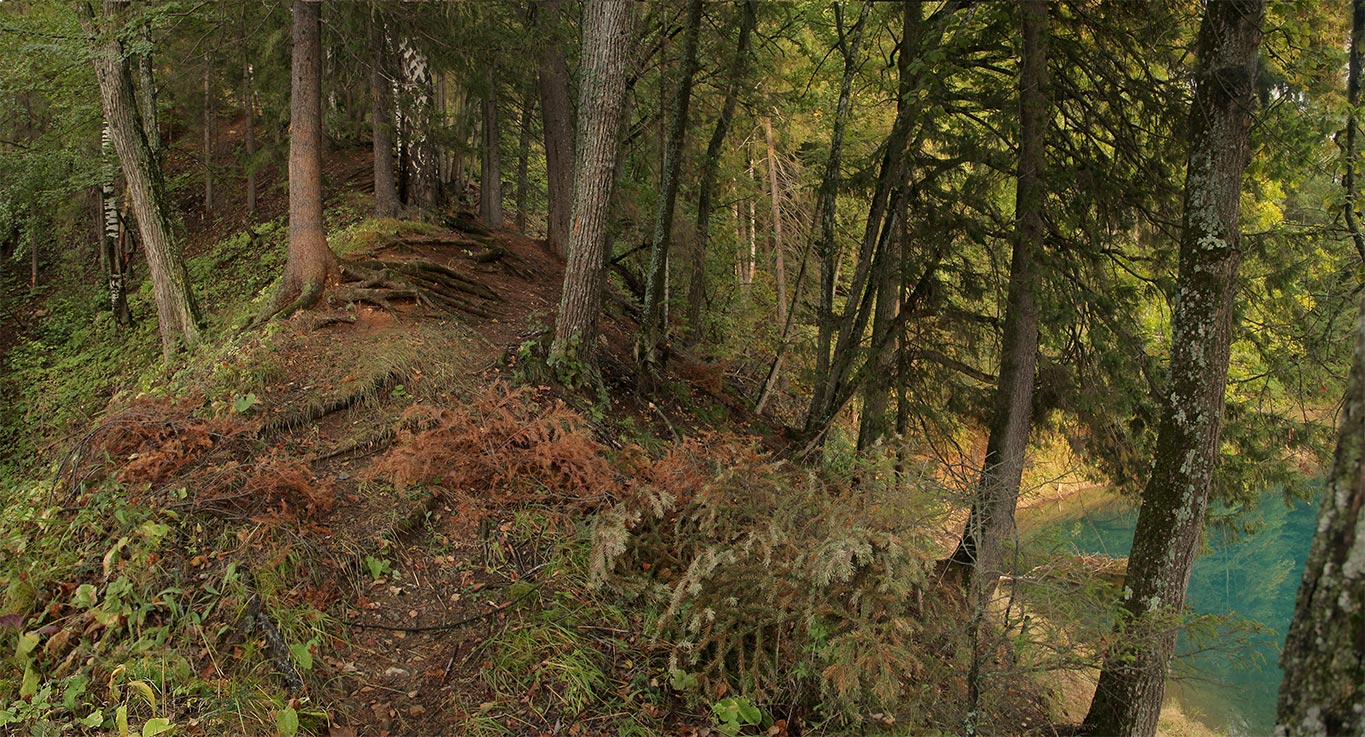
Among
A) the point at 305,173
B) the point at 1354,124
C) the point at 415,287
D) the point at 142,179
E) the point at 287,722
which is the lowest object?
the point at 287,722

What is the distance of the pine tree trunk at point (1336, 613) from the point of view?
1887 mm

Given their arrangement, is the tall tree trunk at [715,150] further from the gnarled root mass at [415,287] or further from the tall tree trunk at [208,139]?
the tall tree trunk at [208,139]

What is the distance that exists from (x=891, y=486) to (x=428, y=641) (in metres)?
2.91

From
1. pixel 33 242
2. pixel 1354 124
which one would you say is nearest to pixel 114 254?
pixel 33 242

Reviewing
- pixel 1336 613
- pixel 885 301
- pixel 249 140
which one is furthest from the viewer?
pixel 249 140

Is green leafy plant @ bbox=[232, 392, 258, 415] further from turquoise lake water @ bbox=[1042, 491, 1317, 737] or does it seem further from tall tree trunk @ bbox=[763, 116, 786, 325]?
tall tree trunk @ bbox=[763, 116, 786, 325]

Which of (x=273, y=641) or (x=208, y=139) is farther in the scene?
(x=208, y=139)

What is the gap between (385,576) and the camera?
5078 mm

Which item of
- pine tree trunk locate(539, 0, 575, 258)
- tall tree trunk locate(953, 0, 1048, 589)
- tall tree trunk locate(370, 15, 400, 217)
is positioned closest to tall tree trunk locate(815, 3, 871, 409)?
tall tree trunk locate(953, 0, 1048, 589)

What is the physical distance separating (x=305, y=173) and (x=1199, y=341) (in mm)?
8725

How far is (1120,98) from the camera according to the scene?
300 inches

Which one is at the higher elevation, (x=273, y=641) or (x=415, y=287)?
(x=415, y=287)

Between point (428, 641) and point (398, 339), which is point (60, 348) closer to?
point (398, 339)

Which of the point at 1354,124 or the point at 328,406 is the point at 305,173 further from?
the point at 1354,124
